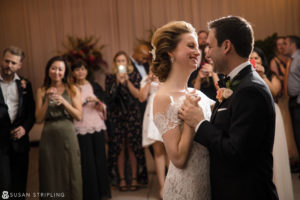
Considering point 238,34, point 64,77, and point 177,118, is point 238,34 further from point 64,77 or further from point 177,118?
point 64,77

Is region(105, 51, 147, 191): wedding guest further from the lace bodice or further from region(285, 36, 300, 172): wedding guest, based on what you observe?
the lace bodice

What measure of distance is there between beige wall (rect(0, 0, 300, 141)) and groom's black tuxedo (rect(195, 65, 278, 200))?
5793mm

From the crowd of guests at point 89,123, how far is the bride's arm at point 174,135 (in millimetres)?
1371

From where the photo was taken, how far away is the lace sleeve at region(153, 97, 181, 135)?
1732 millimetres

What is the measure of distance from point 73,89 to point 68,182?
104cm

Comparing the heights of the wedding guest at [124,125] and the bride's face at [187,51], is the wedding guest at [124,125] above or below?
below

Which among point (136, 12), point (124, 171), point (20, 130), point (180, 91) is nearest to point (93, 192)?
point (124, 171)

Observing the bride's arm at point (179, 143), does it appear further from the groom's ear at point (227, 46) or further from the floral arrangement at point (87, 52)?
the floral arrangement at point (87, 52)

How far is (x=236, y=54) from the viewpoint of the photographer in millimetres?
1562

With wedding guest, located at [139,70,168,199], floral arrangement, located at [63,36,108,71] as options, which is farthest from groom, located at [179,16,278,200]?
floral arrangement, located at [63,36,108,71]

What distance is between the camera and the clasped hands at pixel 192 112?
5.12 ft

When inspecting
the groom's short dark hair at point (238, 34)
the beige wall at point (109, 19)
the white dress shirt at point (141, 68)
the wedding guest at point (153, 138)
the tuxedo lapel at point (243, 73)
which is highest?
the beige wall at point (109, 19)

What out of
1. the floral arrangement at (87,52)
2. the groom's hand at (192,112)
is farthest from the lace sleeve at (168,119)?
the floral arrangement at (87,52)

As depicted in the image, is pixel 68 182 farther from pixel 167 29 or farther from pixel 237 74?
pixel 237 74
